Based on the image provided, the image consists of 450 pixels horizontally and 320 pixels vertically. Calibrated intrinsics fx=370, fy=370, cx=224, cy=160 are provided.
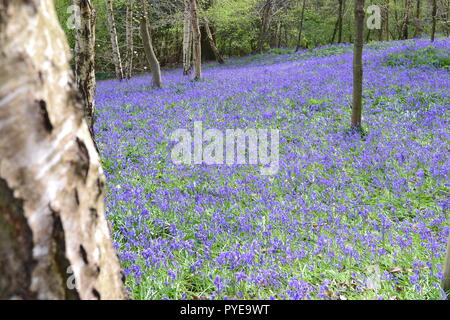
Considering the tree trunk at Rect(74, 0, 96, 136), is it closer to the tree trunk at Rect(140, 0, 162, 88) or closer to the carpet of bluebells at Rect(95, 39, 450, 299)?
the carpet of bluebells at Rect(95, 39, 450, 299)

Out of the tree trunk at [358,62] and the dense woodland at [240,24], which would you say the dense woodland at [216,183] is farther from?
the dense woodland at [240,24]

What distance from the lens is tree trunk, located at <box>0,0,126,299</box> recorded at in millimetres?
1356

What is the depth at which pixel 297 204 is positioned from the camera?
516cm

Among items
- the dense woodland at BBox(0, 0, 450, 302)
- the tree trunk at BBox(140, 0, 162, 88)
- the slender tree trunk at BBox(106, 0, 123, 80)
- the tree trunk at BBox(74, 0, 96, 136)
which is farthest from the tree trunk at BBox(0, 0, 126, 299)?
the slender tree trunk at BBox(106, 0, 123, 80)

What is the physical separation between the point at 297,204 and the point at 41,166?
4153 millimetres

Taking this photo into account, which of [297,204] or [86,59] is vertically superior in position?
[86,59]

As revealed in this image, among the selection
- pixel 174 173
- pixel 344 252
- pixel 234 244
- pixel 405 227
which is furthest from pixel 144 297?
pixel 174 173

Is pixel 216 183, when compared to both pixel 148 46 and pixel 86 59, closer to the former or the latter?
pixel 86 59

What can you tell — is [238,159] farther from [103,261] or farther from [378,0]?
[378,0]

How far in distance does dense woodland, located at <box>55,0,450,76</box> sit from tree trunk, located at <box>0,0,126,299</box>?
23.2 metres

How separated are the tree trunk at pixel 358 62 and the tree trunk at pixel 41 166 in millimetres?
7226

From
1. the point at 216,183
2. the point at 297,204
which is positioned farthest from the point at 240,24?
the point at 297,204

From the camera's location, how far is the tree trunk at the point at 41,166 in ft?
4.45

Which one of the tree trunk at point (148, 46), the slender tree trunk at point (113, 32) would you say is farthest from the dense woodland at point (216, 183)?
the slender tree trunk at point (113, 32)
